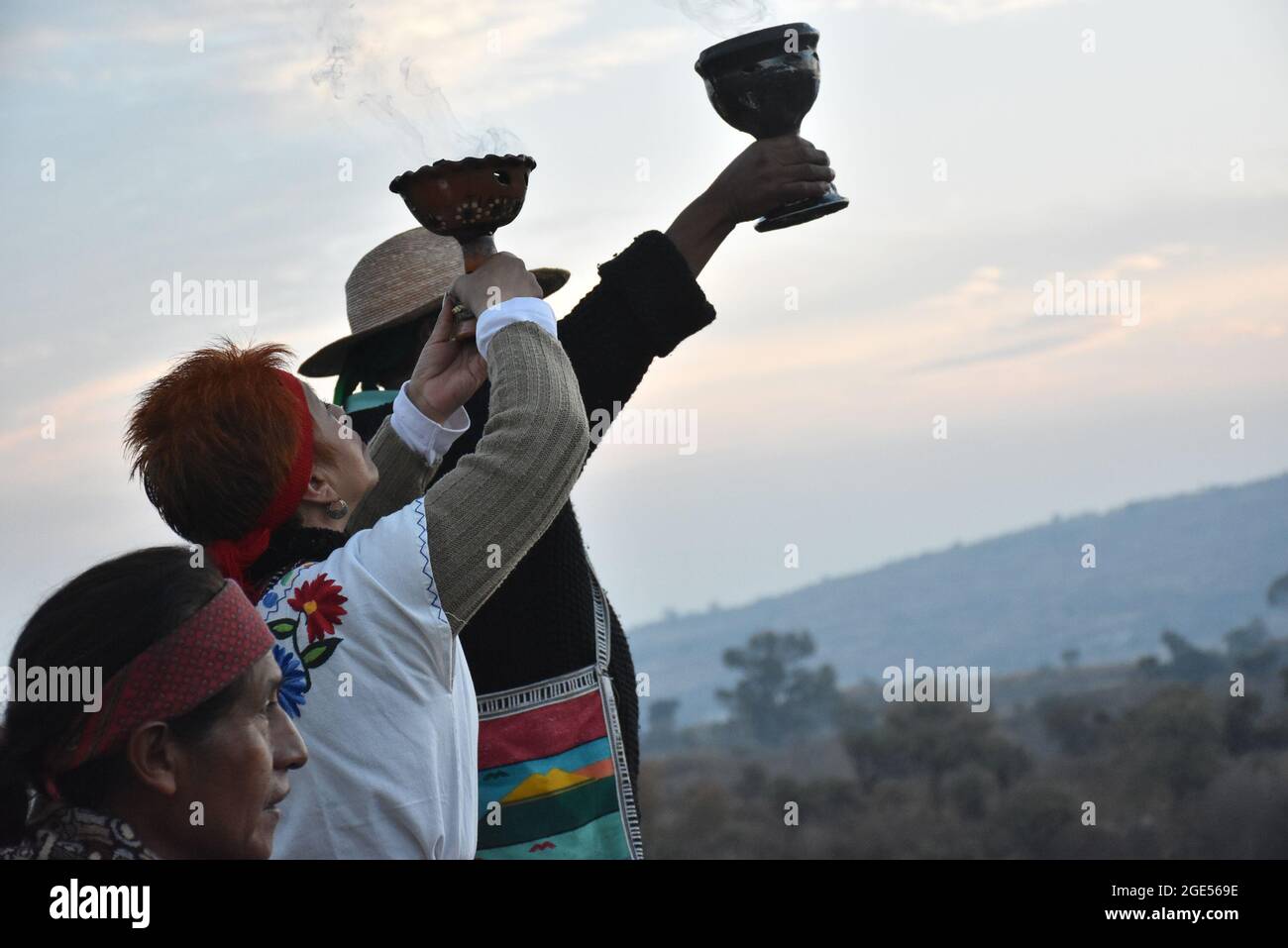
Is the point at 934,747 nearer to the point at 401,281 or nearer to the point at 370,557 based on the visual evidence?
the point at 401,281

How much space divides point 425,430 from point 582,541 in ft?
1.19

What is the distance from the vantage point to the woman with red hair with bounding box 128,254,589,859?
229cm

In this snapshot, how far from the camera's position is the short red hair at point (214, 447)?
238 cm

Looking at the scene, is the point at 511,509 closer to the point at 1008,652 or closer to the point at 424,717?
the point at 424,717

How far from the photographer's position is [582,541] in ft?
10.4

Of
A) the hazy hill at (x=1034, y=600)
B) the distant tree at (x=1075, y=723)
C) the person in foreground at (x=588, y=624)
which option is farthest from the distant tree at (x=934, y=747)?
the person in foreground at (x=588, y=624)

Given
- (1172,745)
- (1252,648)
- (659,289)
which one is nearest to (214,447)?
(659,289)

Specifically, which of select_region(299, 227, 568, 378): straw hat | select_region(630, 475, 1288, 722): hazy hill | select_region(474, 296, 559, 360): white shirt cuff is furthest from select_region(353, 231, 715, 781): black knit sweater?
select_region(630, 475, 1288, 722): hazy hill

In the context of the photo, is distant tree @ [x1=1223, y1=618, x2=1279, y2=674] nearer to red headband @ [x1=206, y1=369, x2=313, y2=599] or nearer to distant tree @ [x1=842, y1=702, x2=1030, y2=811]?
distant tree @ [x1=842, y1=702, x2=1030, y2=811]

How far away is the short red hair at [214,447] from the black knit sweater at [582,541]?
0.66m

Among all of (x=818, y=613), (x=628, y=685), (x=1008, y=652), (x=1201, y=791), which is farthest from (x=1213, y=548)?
(x=628, y=685)

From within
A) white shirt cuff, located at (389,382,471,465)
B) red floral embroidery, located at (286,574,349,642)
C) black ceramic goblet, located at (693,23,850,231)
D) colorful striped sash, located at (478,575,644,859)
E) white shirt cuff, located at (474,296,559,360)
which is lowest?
colorful striped sash, located at (478,575,644,859)

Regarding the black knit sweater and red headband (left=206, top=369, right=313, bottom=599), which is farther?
the black knit sweater

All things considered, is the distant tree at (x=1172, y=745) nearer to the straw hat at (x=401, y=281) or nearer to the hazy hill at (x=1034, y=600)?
the straw hat at (x=401, y=281)
